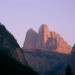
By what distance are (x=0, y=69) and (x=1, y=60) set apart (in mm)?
24529

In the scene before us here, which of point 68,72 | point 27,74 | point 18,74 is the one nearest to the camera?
point 68,72

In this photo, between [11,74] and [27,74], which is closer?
[11,74]

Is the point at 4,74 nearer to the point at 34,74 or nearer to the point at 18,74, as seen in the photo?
the point at 18,74

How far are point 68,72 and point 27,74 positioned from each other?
291 ft

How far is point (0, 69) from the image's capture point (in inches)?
4729

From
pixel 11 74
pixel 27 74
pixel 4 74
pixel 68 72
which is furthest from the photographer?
pixel 27 74

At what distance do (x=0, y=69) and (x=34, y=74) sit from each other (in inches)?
1994

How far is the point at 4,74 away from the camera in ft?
381

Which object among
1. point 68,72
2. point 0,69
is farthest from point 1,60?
point 68,72

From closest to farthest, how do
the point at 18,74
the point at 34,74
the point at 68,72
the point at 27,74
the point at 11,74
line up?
the point at 68,72 < the point at 11,74 < the point at 18,74 < the point at 27,74 < the point at 34,74

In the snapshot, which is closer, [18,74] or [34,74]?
[18,74]

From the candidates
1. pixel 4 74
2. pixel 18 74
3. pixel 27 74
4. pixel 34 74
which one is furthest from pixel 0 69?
pixel 34 74

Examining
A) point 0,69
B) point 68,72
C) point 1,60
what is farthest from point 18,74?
point 68,72

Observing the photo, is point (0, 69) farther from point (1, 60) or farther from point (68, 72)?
point (68, 72)
